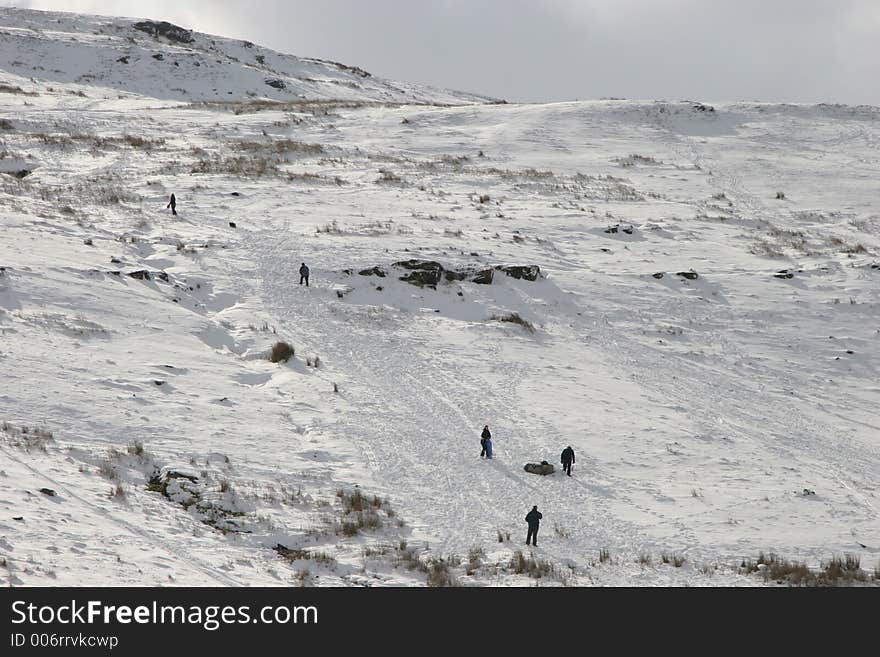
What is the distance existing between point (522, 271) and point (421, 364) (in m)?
9.34

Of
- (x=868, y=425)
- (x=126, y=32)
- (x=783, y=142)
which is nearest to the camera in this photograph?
(x=868, y=425)

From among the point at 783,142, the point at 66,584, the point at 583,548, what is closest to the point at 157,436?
the point at 66,584

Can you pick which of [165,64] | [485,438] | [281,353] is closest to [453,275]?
[281,353]

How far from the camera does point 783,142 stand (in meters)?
61.7

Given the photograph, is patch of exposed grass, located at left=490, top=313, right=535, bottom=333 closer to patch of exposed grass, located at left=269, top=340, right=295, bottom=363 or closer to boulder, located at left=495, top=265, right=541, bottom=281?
boulder, located at left=495, top=265, right=541, bottom=281

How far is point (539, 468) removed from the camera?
59.2ft

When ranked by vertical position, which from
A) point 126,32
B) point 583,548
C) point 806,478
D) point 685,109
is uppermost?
point 126,32

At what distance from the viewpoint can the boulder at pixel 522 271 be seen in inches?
1238

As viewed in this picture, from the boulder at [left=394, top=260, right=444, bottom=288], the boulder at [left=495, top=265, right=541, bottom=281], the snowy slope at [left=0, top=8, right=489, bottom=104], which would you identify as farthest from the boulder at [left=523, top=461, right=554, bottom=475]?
the snowy slope at [left=0, top=8, right=489, bottom=104]

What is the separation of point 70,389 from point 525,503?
1116 cm

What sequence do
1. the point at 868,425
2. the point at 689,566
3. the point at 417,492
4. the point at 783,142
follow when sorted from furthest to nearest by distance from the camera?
the point at 783,142, the point at 868,425, the point at 417,492, the point at 689,566

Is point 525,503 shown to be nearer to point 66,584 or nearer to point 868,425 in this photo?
point 66,584

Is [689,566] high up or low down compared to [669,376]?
down
